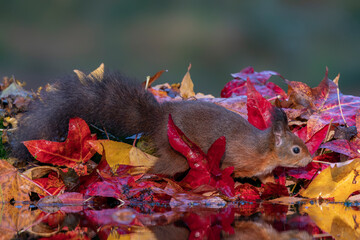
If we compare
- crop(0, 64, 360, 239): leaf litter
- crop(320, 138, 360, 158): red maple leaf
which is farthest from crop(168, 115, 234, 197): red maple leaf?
crop(320, 138, 360, 158): red maple leaf

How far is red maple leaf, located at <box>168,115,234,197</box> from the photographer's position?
1.95 m

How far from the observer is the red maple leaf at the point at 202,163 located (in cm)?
195

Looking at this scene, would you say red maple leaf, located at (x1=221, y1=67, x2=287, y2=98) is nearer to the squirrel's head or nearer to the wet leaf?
the squirrel's head

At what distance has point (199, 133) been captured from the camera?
207 centimetres

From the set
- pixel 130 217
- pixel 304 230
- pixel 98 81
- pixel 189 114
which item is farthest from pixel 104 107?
pixel 304 230

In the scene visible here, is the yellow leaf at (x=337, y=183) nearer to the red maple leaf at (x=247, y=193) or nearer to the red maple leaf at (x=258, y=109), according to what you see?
the red maple leaf at (x=247, y=193)

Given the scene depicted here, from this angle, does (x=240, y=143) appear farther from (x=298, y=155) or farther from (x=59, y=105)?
(x=59, y=105)

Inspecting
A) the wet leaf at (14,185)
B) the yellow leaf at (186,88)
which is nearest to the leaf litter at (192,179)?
the wet leaf at (14,185)

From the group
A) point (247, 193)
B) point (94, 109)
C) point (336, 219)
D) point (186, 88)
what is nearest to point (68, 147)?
point (94, 109)

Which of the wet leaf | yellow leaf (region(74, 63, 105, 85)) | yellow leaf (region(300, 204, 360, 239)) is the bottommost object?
the wet leaf

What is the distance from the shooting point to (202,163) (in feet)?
6.43

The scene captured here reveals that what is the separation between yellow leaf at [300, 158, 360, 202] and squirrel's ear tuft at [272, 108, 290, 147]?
26 cm

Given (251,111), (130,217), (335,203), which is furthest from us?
(251,111)

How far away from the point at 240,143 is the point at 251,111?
0.18m
